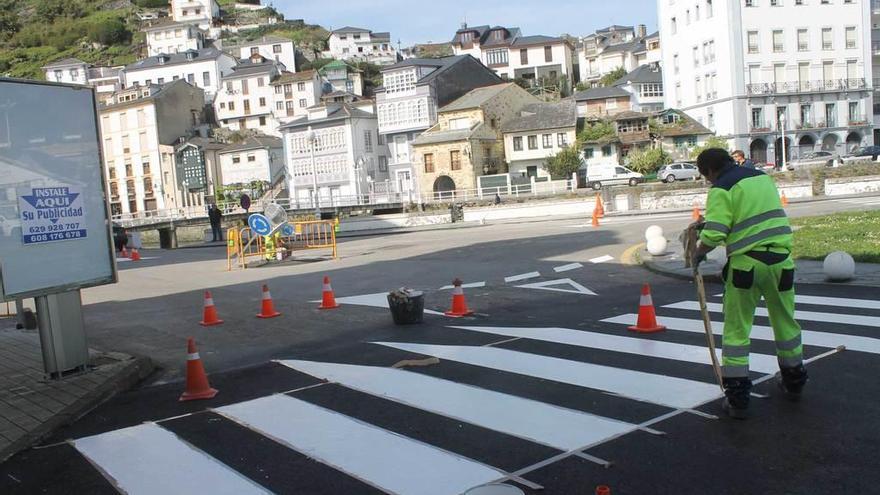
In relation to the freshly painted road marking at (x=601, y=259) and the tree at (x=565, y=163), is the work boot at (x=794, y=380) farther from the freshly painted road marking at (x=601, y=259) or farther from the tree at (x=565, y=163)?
the tree at (x=565, y=163)

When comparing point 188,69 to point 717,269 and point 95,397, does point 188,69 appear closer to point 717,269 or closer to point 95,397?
point 717,269

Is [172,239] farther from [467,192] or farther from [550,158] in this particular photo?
[550,158]

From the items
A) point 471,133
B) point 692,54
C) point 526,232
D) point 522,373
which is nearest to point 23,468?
point 522,373

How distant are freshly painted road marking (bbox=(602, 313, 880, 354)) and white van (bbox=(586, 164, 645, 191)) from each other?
46.8 m

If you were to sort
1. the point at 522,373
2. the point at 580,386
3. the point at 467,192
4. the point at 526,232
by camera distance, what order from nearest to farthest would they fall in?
the point at 580,386 < the point at 522,373 < the point at 526,232 < the point at 467,192

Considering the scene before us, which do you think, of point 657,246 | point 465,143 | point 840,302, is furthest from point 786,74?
point 840,302

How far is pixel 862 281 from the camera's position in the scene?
11227 millimetres

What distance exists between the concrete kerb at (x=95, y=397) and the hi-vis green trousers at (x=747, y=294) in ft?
17.7

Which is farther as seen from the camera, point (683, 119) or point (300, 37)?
point (300, 37)

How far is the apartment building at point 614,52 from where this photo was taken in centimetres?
9980

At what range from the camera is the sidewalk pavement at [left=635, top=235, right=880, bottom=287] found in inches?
452

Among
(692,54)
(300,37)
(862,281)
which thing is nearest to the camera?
(862,281)

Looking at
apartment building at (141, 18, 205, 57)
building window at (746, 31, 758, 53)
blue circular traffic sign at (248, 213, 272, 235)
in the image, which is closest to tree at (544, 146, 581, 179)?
building window at (746, 31, 758, 53)

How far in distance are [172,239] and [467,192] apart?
22.9m
